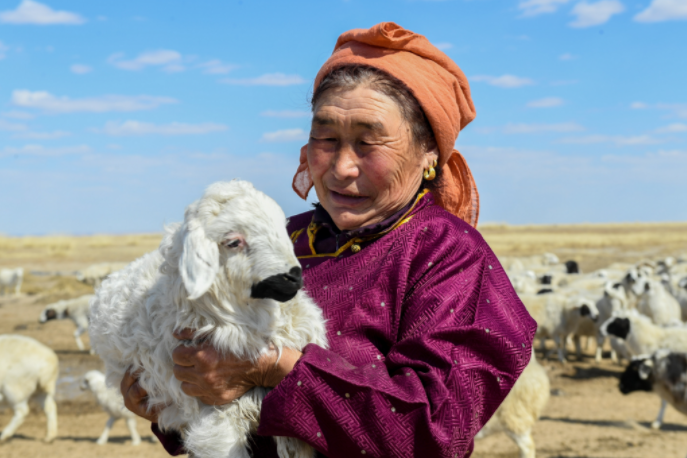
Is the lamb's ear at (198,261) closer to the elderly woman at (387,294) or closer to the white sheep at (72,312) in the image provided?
the elderly woman at (387,294)

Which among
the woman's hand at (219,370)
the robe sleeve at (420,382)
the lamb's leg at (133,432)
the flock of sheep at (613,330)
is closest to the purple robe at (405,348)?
the robe sleeve at (420,382)

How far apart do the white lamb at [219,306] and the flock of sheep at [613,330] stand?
20.6 feet

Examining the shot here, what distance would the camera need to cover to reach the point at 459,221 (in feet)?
7.78

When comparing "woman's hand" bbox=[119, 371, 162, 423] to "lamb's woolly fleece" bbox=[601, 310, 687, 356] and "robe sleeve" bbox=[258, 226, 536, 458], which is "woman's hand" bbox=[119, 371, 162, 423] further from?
"lamb's woolly fleece" bbox=[601, 310, 687, 356]

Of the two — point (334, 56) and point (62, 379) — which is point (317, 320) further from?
point (62, 379)

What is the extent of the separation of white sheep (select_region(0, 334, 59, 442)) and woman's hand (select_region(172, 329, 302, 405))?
897 centimetres

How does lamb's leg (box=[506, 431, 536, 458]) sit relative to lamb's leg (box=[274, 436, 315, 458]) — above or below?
below

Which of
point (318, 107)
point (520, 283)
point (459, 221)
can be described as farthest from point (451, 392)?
point (520, 283)

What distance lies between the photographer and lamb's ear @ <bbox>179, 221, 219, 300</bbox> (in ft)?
5.91

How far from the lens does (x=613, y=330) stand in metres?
11.5

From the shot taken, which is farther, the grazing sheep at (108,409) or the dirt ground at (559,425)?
the grazing sheep at (108,409)

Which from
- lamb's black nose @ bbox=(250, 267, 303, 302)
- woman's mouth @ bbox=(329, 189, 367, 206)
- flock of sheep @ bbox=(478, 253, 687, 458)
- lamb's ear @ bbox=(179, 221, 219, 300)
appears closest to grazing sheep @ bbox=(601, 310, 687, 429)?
flock of sheep @ bbox=(478, 253, 687, 458)

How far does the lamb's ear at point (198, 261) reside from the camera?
5.91ft

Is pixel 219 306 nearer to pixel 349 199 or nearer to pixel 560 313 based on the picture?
pixel 349 199
